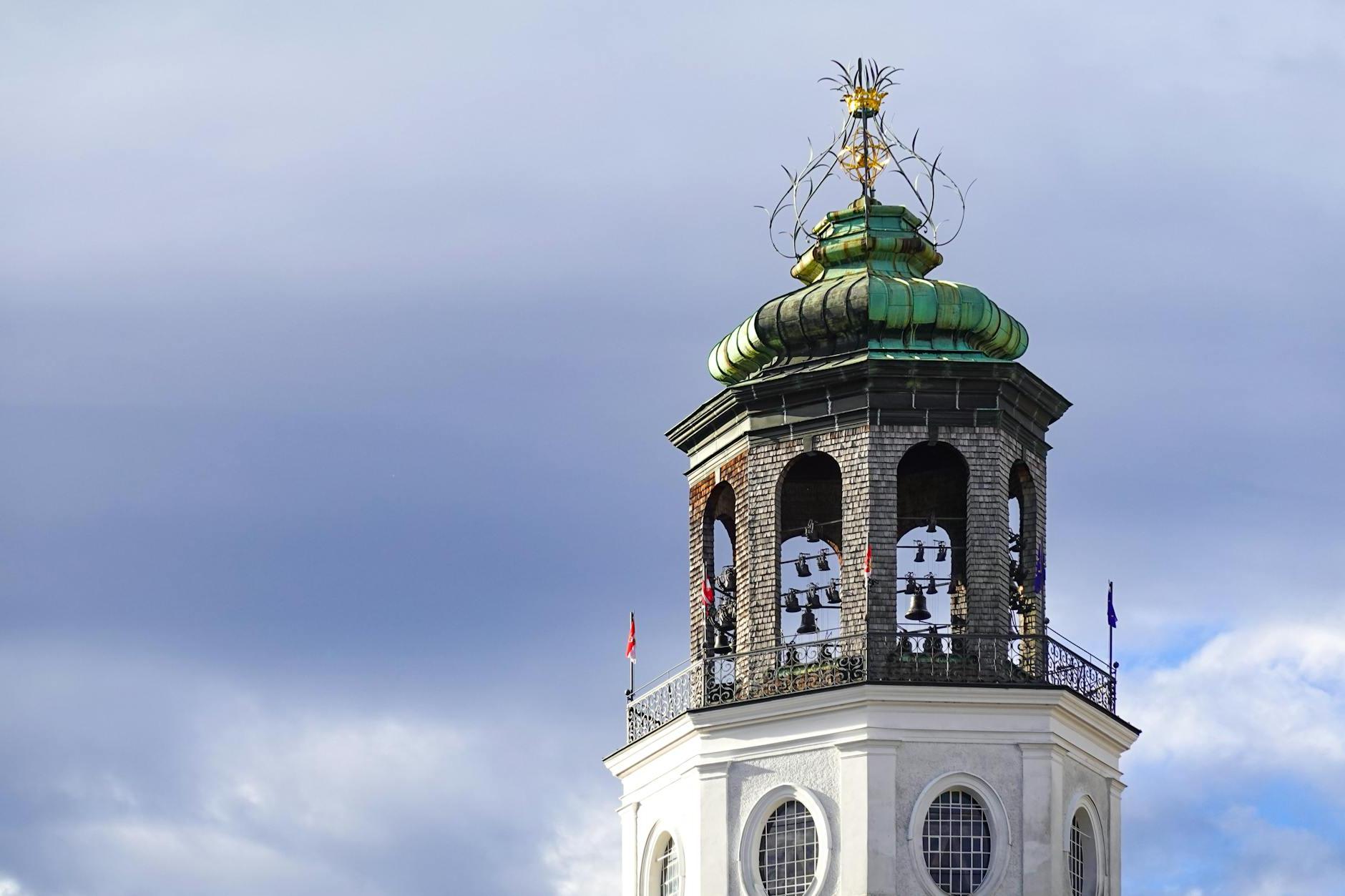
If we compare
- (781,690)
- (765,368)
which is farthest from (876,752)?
(765,368)

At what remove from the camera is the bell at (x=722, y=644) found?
94438mm

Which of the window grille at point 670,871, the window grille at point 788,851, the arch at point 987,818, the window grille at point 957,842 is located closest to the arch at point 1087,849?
the arch at point 987,818

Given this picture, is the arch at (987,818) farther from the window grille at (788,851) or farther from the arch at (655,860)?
the arch at (655,860)

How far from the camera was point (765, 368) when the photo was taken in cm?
9400

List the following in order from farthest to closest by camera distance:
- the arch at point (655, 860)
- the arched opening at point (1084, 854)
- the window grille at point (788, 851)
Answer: the arch at point (655, 860) → the arched opening at point (1084, 854) → the window grille at point (788, 851)

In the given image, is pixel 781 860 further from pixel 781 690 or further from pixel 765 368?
pixel 765 368

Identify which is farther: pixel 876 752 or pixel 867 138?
pixel 867 138

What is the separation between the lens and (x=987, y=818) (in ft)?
294

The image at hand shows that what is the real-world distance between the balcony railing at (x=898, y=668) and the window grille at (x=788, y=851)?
7.63ft

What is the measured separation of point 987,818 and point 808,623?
668 cm

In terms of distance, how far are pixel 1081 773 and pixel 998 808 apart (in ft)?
8.40

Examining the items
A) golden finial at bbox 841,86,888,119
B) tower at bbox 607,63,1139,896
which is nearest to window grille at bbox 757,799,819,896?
tower at bbox 607,63,1139,896

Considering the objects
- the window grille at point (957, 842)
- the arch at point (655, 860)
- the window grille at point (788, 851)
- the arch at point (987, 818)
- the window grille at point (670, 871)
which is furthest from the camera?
the arch at point (655, 860)

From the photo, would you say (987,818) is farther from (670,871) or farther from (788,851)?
A: (670,871)
